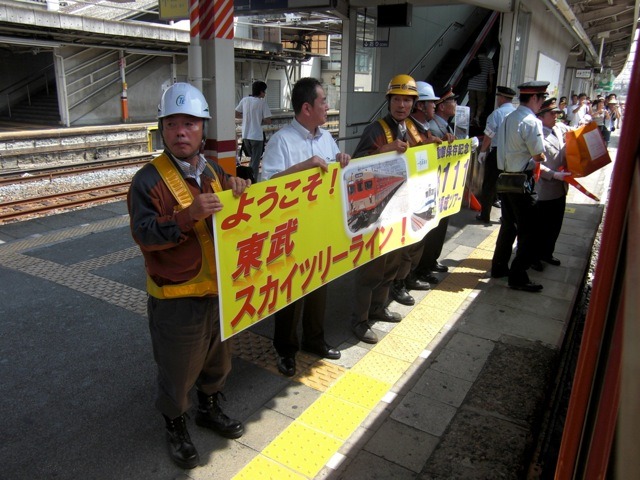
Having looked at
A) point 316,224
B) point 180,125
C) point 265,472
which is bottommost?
point 265,472

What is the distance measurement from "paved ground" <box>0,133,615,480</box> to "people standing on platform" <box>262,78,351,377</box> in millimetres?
296

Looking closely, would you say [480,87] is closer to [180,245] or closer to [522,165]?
[522,165]

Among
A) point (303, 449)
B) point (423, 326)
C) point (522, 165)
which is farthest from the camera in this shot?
point (522, 165)

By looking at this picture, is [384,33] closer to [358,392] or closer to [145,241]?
[358,392]

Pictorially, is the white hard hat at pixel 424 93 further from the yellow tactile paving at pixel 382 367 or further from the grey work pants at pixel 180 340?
the grey work pants at pixel 180 340

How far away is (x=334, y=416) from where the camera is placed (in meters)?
3.33

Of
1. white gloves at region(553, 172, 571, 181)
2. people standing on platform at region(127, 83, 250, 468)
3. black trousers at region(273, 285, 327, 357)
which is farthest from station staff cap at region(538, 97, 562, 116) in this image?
people standing on platform at region(127, 83, 250, 468)

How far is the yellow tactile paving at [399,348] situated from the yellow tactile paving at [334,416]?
0.79 meters

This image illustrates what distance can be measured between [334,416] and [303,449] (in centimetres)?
37

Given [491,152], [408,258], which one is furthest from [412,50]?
[408,258]

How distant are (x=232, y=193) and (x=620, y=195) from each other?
1.97m

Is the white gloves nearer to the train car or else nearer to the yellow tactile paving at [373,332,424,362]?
the train car

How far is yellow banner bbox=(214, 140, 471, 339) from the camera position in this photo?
2.82 metres

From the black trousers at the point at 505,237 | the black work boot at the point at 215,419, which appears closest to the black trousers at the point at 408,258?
the black trousers at the point at 505,237
